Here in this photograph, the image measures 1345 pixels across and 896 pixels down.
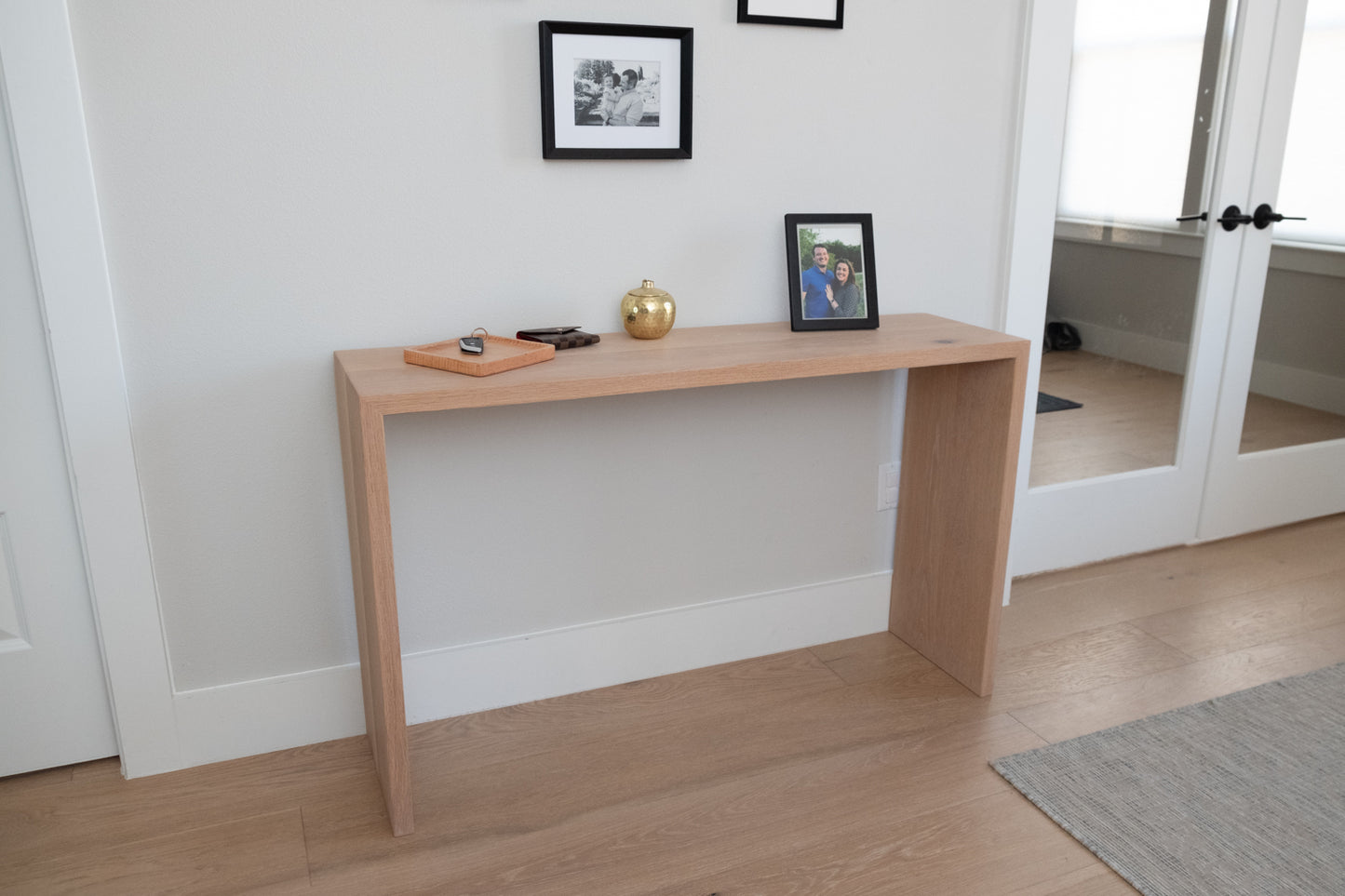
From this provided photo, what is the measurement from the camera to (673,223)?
2027 mm

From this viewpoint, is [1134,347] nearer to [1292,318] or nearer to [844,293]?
[1292,318]

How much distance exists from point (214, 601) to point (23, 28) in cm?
101

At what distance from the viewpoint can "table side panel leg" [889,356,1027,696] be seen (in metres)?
2.07

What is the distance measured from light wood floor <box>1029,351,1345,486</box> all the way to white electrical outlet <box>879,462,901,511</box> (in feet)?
1.52

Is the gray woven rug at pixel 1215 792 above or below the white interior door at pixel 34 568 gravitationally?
below

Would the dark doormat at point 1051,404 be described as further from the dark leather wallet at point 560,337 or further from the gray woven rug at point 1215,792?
the dark leather wallet at point 560,337

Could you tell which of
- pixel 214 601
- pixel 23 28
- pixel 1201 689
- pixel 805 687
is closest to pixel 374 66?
pixel 23 28

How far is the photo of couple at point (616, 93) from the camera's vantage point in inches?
73.7

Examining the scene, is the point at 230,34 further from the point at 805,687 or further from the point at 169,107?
the point at 805,687

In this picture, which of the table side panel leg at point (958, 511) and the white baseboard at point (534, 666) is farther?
the table side panel leg at point (958, 511)

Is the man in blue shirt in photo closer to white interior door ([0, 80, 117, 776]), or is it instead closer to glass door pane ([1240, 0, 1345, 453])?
white interior door ([0, 80, 117, 776])

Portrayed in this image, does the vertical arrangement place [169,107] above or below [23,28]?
below

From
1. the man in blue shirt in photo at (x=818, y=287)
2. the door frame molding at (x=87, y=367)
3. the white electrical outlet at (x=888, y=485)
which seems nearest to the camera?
the door frame molding at (x=87, y=367)

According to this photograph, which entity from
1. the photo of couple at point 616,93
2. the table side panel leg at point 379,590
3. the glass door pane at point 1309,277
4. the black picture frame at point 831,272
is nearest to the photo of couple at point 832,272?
the black picture frame at point 831,272
